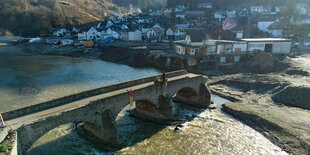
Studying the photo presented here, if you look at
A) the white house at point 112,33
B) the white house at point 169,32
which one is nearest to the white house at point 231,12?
the white house at point 169,32

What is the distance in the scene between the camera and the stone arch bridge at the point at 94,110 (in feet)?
45.6

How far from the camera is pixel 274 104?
27.7m

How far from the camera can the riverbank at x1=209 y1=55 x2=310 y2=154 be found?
66.2ft

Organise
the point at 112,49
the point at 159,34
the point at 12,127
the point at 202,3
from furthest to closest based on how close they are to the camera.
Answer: the point at 202,3
the point at 159,34
the point at 112,49
the point at 12,127

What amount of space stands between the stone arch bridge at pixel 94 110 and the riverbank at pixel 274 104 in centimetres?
818

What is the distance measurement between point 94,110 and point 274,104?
24.6 metres

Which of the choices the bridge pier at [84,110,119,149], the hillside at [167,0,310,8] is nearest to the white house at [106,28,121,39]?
the hillside at [167,0,310,8]

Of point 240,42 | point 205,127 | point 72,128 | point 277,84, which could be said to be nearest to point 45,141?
point 72,128

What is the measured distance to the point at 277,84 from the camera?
1323 inches

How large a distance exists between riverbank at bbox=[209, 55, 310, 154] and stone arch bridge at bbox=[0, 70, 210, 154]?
8179 millimetres

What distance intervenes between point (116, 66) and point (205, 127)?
3632 cm

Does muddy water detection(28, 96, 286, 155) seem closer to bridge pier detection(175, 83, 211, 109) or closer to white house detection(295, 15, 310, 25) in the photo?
bridge pier detection(175, 83, 211, 109)

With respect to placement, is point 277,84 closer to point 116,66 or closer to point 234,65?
point 234,65

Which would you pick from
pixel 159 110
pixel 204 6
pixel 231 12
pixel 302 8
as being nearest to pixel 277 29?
pixel 231 12
